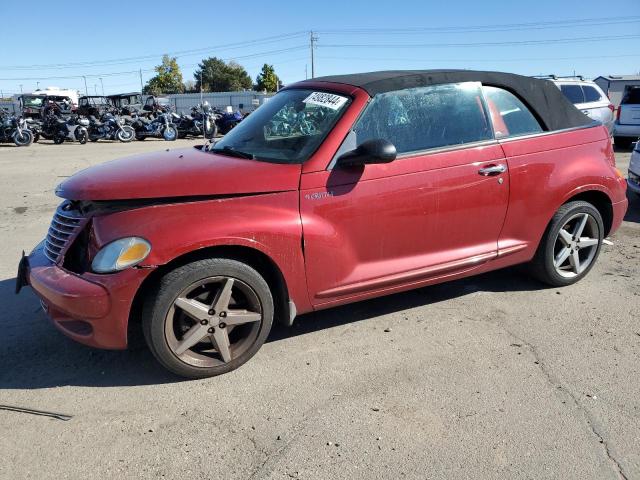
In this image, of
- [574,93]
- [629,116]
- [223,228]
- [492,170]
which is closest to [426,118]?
[492,170]

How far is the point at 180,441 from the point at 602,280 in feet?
12.7

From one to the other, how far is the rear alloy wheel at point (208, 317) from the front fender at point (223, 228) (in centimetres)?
15

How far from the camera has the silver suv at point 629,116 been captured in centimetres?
1444

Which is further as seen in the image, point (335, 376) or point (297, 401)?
point (335, 376)

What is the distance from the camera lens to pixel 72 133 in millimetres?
19484

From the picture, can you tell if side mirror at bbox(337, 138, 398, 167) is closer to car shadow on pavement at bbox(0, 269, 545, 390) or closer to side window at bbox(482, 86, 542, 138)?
side window at bbox(482, 86, 542, 138)

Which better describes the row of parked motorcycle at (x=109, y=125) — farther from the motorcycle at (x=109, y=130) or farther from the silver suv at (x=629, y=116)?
the silver suv at (x=629, y=116)

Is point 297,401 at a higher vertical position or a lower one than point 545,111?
lower

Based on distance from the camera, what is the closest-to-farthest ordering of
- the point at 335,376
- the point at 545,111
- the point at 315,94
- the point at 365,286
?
the point at 335,376, the point at 365,286, the point at 315,94, the point at 545,111

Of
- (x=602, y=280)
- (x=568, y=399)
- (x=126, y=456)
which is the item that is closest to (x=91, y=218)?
(x=126, y=456)

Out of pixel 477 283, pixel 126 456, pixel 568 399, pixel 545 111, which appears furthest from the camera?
pixel 477 283

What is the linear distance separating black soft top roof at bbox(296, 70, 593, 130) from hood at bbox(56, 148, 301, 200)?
93cm

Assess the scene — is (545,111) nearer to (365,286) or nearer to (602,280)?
(602,280)

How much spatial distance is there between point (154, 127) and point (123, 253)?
19.7 m
